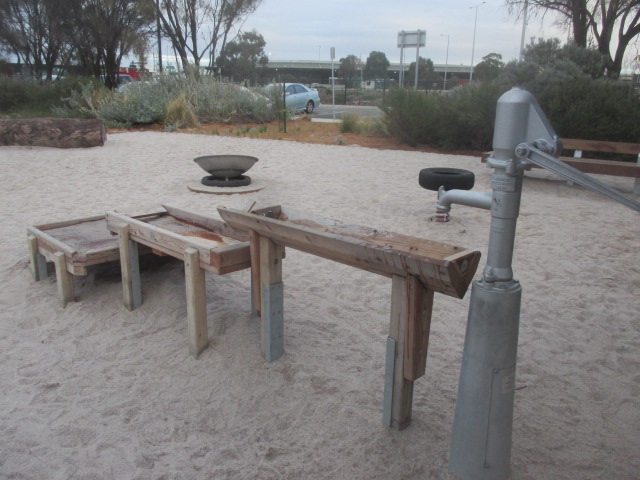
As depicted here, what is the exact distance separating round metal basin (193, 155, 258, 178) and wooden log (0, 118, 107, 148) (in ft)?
16.4

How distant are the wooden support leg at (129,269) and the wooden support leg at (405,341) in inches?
81.1

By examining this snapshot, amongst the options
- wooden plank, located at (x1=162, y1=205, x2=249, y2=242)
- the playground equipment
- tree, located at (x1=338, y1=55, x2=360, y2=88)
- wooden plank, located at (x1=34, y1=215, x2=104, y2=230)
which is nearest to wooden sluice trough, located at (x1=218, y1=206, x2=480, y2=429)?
wooden plank, located at (x1=162, y1=205, x2=249, y2=242)

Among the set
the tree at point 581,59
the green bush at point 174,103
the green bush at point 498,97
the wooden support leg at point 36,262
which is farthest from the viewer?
the green bush at point 174,103

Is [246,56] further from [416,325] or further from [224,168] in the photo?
[416,325]

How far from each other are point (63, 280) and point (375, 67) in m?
72.3

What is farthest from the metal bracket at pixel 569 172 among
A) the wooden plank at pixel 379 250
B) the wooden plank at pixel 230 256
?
the wooden plank at pixel 230 256

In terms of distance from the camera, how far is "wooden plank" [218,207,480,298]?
6.65ft

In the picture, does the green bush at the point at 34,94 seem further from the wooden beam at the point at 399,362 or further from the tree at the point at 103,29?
the wooden beam at the point at 399,362

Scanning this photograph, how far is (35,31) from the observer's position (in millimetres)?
26422

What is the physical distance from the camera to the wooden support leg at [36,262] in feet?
14.3

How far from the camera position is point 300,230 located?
2502mm

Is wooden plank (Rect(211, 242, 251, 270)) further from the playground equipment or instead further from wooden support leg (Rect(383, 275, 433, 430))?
the playground equipment

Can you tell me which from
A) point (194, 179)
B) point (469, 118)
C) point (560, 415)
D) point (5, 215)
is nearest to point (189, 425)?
point (560, 415)

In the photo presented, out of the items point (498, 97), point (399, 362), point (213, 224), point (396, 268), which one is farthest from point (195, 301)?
point (498, 97)
